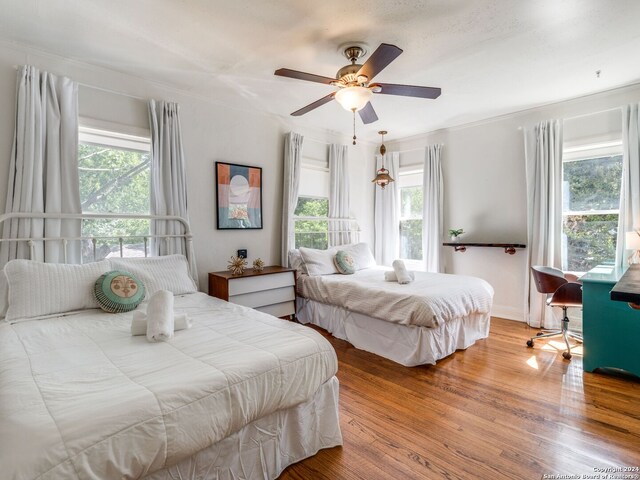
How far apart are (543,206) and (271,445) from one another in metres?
3.82

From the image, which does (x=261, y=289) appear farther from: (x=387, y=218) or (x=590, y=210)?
(x=590, y=210)

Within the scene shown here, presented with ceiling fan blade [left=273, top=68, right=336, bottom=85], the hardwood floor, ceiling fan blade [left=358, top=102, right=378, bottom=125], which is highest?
ceiling fan blade [left=273, top=68, right=336, bottom=85]

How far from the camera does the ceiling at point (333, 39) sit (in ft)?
6.75

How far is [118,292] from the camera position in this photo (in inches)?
90.7

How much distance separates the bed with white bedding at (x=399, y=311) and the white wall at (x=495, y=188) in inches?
41.8

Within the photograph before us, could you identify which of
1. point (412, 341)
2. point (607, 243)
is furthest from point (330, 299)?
point (607, 243)

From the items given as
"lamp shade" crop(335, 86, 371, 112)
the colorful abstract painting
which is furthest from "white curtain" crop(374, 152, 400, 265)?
"lamp shade" crop(335, 86, 371, 112)

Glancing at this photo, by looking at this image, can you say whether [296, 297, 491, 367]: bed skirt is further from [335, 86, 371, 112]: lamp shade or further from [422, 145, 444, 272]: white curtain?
[335, 86, 371, 112]: lamp shade

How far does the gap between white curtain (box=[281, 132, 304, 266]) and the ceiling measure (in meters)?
0.78

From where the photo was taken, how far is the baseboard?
13.5 ft

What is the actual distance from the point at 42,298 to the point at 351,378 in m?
2.24

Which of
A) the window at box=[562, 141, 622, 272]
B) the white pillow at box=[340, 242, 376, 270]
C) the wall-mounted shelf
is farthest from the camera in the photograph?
the white pillow at box=[340, 242, 376, 270]

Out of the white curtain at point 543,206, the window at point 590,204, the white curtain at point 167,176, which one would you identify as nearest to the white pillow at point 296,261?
the white curtain at point 167,176

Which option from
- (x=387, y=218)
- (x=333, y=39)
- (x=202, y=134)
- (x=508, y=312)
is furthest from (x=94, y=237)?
(x=508, y=312)
